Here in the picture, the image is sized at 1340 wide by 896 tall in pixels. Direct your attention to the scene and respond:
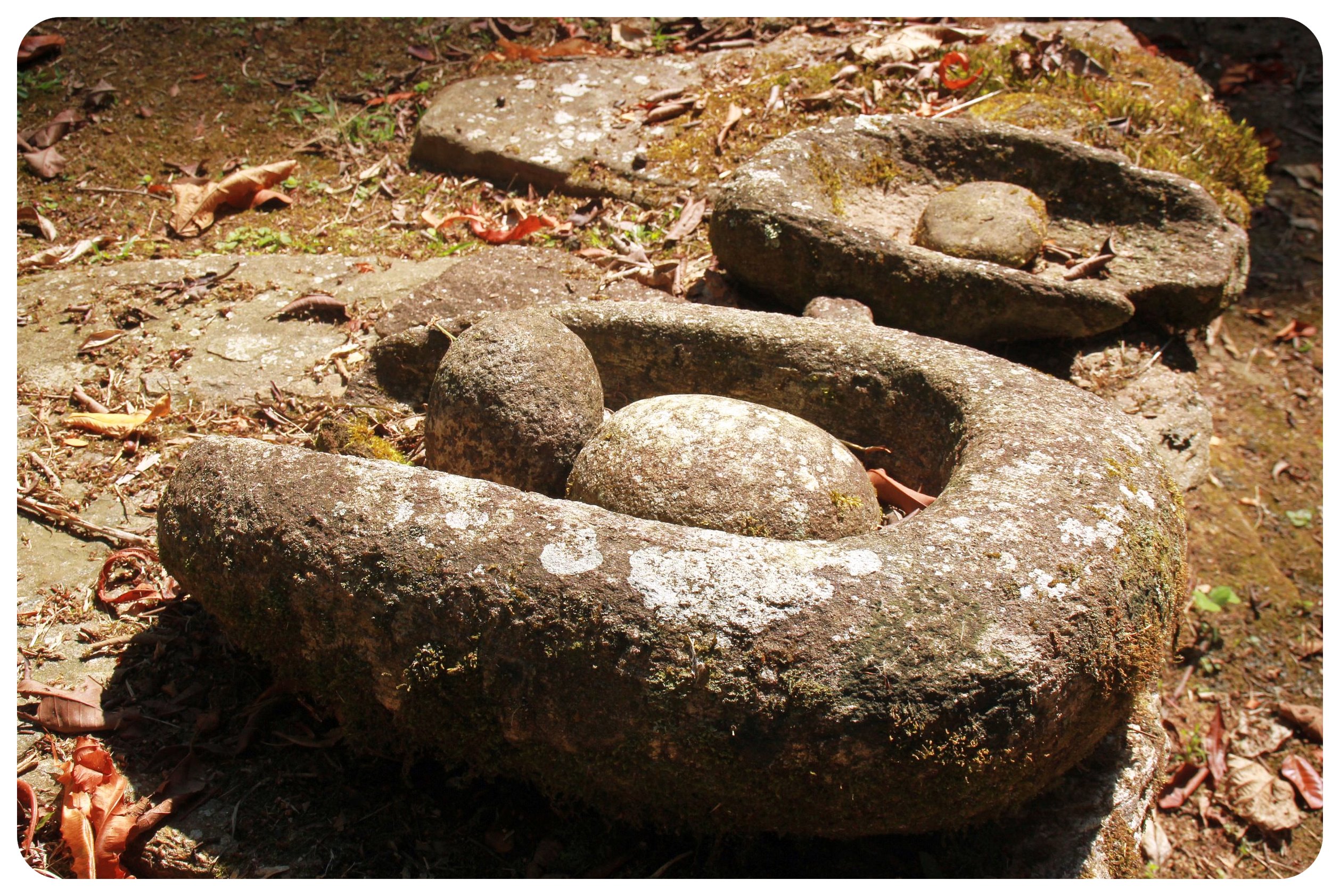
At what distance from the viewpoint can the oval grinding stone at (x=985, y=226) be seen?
13.1ft

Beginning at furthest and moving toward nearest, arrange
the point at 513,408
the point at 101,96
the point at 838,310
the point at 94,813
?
the point at 101,96 < the point at 838,310 < the point at 513,408 < the point at 94,813

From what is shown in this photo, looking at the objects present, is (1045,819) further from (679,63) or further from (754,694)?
(679,63)

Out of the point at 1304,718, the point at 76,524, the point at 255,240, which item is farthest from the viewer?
the point at 255,240

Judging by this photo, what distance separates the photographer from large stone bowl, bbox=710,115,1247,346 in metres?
3.76

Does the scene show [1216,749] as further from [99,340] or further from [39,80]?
[39,80]

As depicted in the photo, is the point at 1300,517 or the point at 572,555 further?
the point at 1300,517

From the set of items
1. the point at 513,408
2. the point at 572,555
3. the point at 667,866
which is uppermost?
the point at 572,555

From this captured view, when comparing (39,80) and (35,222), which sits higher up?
(39,80)

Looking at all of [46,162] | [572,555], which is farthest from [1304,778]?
[46,162]

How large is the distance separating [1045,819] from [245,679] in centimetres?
226

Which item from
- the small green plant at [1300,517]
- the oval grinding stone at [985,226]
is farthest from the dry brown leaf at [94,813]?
the small green plant at [1300,517]

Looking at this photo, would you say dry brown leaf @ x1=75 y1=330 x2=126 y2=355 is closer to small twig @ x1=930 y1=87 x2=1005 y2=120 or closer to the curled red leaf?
small twig @ x1=930 y1=87 x2=1005 y2=120

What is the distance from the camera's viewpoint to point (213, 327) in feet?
13.7

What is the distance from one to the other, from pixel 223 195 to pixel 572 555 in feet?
13.1
